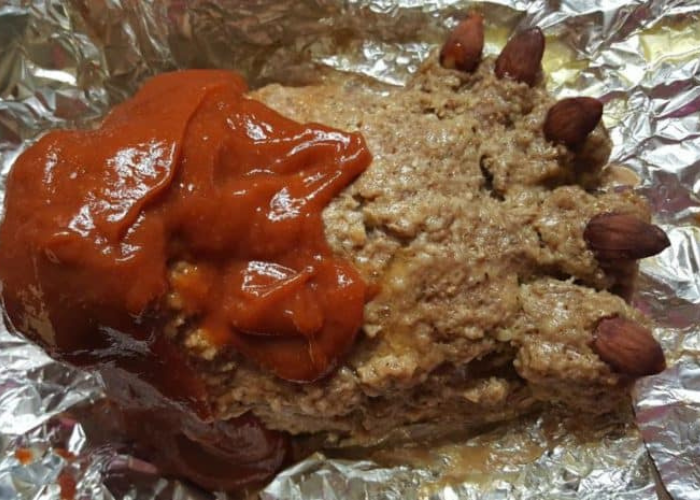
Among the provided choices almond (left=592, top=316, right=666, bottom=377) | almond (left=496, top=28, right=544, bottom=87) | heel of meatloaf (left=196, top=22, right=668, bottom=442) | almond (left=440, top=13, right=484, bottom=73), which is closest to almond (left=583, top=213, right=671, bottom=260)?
heel of meatloaf (left=196, top=22, right=668, bottom=442)

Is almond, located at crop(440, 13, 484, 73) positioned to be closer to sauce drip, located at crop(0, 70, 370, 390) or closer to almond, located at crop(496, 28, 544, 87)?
almond, located at crop(496, 28, 544, 87)

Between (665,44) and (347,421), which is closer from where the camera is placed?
(347,421)

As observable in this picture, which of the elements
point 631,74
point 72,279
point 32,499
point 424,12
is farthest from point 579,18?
point 32,499

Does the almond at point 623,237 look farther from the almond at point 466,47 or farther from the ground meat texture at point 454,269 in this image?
the almond at point 466,47

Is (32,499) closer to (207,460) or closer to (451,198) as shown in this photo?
(207,460)

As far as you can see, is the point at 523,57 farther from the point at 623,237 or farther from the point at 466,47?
the point at 623,237

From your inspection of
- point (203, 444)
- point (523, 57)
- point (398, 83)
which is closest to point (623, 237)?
point (523, 57)
